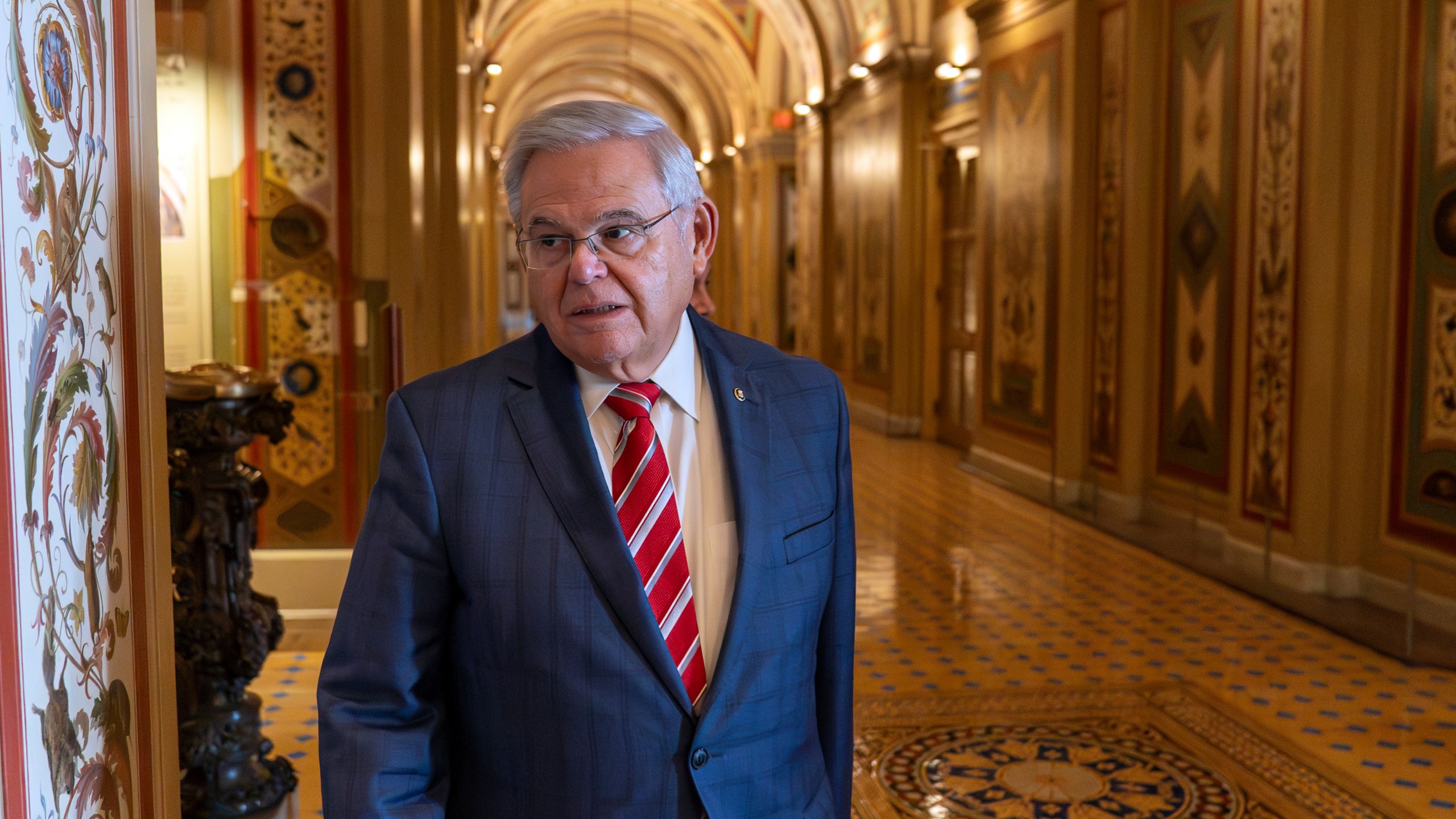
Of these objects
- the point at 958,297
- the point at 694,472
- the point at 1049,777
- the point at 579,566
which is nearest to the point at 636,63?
the point at 958,297

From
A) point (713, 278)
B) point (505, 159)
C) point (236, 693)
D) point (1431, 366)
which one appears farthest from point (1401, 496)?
point (713, 278)

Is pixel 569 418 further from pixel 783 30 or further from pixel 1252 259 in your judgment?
pixel 783 30

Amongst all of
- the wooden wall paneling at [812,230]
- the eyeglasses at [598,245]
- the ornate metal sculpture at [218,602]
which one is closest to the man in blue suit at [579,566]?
the eyeglasses at [598,245]

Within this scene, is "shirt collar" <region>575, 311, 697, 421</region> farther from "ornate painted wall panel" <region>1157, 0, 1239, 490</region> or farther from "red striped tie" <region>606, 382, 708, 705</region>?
"ornate painted wall panel" <region>1157, 0, 1239, 490</region>

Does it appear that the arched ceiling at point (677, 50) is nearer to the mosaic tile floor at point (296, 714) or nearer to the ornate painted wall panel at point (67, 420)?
the mosaic tile floor at point (296, 714)

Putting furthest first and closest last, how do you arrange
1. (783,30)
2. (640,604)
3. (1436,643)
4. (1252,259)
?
(783,30), (1252,259), (1436,643), (640,604)

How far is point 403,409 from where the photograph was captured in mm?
1513

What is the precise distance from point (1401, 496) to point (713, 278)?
19.6 metres

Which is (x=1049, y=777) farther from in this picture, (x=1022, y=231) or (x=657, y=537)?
(x=1022, y=231)

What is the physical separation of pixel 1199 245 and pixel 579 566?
250 inches

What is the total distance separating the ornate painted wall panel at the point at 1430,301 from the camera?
5.25 metres

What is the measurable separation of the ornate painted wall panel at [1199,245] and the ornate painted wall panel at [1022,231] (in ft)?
4.04

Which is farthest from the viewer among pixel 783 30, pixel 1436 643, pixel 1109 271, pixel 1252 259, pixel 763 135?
pixel 763 135

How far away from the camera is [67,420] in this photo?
50.9 inches
